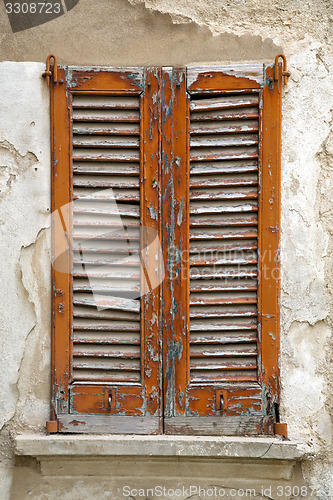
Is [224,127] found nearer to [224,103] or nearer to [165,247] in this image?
[224,103]

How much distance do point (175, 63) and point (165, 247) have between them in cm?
90

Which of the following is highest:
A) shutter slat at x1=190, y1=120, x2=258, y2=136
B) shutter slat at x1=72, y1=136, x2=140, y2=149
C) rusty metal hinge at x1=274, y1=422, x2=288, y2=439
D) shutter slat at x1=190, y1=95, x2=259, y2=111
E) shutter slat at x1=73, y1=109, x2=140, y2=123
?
shutter slat at x1=190, y1=95, x2=259, y2=111

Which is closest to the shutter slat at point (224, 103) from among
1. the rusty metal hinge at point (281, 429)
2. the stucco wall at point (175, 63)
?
the stucco wall at point (175, 63)

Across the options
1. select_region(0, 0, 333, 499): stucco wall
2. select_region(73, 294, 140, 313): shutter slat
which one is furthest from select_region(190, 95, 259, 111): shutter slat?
select_region(73, 294, 140, 313): shutter slat

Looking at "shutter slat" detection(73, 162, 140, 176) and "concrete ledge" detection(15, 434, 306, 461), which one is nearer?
"concrete ledge" detection(15, 434, 306, 461)

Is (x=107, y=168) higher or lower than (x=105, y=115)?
lower

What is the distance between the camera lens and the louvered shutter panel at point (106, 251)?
94.1 inches

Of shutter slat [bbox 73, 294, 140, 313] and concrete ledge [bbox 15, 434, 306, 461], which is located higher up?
shutter slat [bbox 73, 294, 140, 313]

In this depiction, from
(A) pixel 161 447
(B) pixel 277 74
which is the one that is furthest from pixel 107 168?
(A) pixel 161 447

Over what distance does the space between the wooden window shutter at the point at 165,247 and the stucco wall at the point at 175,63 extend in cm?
8

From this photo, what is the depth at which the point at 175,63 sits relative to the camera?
7.95 ft

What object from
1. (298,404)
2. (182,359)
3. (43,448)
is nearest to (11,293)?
(43,448)

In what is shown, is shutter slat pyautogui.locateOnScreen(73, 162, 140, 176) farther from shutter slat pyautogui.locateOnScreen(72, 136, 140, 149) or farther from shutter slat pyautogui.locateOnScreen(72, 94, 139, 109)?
shutter slat pyautogui.locateOnScreen(72, 94, 139, 109)

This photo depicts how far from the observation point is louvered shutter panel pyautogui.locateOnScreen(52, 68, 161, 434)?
2391 mm
